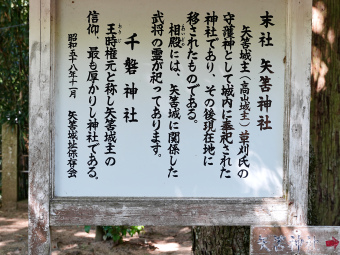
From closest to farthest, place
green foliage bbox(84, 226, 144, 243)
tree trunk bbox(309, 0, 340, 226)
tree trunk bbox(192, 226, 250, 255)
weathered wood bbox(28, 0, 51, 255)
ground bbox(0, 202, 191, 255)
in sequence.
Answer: weathered wood bbox(28, 0, 51, 255)
tree trunk bbox(309, 0, 340, 226)
tree trunk bbox(192, 226, 250, 255)
green foliage bbox(84, 226, 144, 243)
ground bbox(0, 202, 191, 255)

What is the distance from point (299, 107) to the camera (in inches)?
106

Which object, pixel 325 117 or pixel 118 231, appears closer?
pixel 325 117

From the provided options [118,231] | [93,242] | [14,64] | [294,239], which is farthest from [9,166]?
[294,239]

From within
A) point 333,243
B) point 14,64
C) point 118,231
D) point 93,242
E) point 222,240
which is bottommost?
point 93,242

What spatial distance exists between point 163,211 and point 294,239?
2.58 feet

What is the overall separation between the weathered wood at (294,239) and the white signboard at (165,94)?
0.28 meters

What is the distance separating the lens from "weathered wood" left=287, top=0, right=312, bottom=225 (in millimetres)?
2678

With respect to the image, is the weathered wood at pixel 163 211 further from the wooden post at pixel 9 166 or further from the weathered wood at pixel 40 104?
the wooden post at pixel 9 166

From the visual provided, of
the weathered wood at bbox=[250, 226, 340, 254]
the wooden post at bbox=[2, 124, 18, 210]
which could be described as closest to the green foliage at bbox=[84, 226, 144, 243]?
the weathered wood at bbox=[250, 226, 340, 254]

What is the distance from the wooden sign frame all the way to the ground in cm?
282

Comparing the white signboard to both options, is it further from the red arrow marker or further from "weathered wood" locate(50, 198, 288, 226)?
the red arrow marker

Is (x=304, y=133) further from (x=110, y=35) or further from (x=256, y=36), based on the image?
(x=110, y=35)

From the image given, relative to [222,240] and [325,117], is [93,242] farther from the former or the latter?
[325,117]

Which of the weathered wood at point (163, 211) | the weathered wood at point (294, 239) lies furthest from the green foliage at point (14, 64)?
the weathered wood at point (294, 239)
